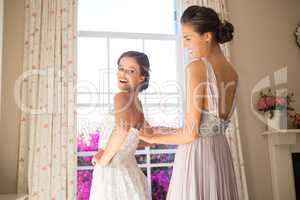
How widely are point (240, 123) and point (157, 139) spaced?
6.17ft

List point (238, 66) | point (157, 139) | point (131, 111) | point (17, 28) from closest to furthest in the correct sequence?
point (157, 139) < point (131, 111) < point (17, 28) < point (238, 66)

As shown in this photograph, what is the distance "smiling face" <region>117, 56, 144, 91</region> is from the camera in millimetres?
1811

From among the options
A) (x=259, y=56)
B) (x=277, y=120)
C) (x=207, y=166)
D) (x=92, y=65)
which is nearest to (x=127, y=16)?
(x=92, y=65)

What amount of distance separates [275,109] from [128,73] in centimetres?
184

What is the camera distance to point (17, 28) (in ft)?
9.25

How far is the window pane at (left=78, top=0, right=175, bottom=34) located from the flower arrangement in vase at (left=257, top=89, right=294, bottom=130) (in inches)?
46.8

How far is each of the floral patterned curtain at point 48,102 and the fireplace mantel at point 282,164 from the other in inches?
77.0

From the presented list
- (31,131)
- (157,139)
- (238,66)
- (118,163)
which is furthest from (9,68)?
(238,66)

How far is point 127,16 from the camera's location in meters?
3.21

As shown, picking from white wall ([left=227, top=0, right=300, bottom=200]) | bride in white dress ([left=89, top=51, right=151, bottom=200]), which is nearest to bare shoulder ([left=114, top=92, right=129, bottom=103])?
bride in white dress ([left=89, top=51, right=151, bottom=200])

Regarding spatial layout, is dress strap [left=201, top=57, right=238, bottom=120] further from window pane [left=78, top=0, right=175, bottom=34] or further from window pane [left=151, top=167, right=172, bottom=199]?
window pane [left=78, top=0, right=175, bottom=34]

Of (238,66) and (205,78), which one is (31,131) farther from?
(238,66)

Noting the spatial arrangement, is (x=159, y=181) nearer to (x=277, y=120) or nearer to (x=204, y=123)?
(x=277, y=120)

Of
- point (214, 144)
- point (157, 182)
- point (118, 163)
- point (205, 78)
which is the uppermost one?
point (205, 78)
